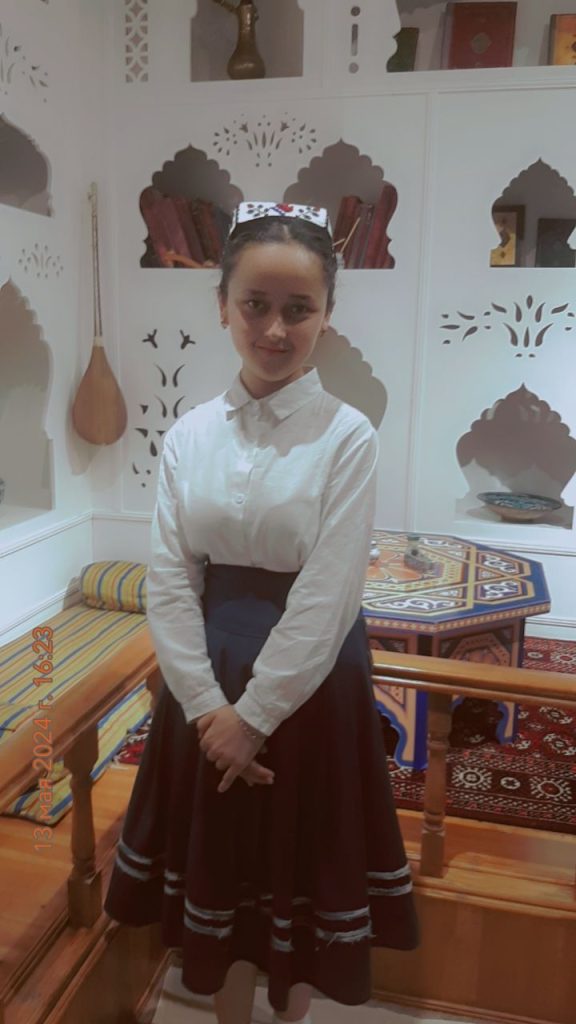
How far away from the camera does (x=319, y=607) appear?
111 cm

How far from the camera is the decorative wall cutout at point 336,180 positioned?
3.49m

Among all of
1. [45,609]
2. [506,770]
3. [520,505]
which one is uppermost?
[520,505]

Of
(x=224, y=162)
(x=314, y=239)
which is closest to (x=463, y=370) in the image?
(x=224, y=162)

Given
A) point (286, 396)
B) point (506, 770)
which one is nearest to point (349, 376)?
point (506, 770)

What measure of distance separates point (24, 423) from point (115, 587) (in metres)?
0.80

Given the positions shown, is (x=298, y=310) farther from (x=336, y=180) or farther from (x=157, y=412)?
(x=336, y=180)

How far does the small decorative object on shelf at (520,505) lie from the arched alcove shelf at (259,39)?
6.71 feet

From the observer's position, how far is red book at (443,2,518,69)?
312cm

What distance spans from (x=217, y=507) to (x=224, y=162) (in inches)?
Answer: 104

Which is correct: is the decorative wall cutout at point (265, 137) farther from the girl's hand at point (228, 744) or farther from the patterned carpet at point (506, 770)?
the girl's hand at point (228, 744)

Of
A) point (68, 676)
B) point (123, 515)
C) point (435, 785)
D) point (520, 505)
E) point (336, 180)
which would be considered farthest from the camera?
point (123, 515)

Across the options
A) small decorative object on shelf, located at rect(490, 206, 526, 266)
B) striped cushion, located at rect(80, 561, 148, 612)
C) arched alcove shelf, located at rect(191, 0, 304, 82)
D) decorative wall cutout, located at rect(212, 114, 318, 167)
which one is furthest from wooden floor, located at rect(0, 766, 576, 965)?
arched alcove shelf, located at rect(191, 0, 304, 82)

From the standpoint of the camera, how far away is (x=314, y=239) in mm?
1119

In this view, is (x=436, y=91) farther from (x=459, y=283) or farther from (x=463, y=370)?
(x=463, y=370)
